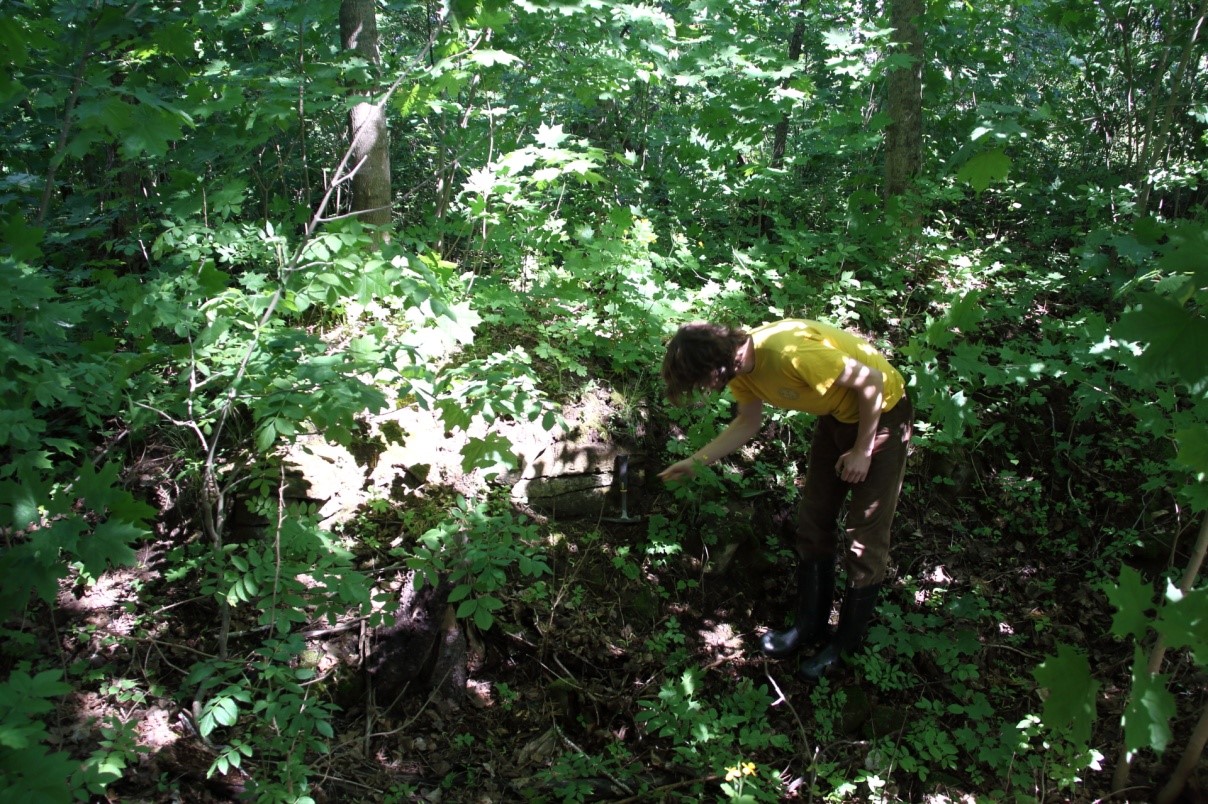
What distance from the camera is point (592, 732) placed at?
3.44 m

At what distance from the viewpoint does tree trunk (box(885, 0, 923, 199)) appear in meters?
6.31

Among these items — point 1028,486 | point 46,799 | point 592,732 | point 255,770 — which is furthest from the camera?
point 1028,486

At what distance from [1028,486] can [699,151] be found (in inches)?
138

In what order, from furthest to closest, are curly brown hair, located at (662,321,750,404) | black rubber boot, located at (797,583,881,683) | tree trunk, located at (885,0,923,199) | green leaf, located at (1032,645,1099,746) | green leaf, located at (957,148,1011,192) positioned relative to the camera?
tree trunk, located at (885,0,923,199), black rubber boot, located at (797,583,881,683), curly brown hair, located at (662,321,750,404), green leaf, located at (957,148,1011,192), green leaf, located at (1032,645,1099,746)

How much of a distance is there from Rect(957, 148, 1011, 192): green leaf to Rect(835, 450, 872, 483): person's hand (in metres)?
1.30

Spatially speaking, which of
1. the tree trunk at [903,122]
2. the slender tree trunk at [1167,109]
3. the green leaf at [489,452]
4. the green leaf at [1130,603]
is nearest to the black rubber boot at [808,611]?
the green leaf at [1130,603]

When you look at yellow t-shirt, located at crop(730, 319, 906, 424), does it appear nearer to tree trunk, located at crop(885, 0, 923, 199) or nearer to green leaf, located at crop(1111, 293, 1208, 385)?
green leaf, located at crop(1111, 293, 1208, 385)

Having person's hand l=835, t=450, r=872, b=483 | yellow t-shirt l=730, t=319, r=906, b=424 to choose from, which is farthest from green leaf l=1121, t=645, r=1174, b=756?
yellow t-shirt l=730, t=319, r=906, b=424

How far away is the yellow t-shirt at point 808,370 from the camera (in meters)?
3.09

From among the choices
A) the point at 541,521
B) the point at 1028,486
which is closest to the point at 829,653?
the point at 541,521

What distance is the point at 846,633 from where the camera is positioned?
3.76 m

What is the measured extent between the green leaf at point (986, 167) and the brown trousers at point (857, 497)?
3.40 ft

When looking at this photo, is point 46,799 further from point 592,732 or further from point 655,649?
point 655,649

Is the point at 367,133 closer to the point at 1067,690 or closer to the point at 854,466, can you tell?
the point at 854,466
